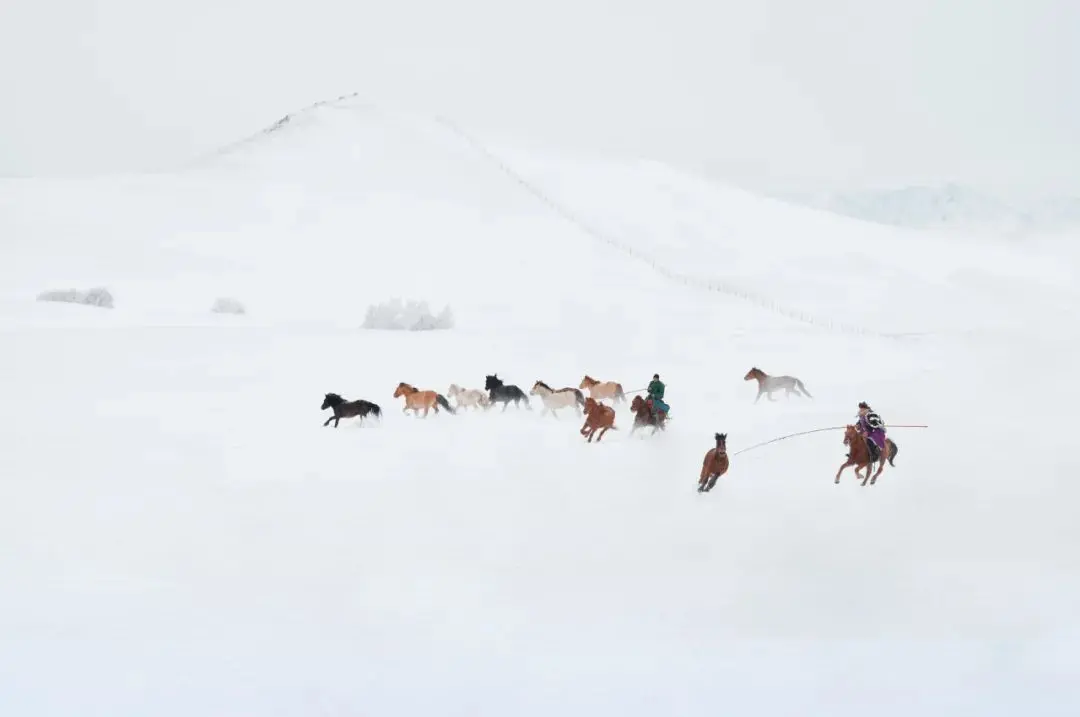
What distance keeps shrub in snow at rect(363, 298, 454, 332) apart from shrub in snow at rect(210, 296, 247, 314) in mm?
4495

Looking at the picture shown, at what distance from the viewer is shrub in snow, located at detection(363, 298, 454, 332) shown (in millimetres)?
27875

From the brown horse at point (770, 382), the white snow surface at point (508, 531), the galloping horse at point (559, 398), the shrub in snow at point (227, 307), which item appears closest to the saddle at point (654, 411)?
the white snow surface at point (508, 531)

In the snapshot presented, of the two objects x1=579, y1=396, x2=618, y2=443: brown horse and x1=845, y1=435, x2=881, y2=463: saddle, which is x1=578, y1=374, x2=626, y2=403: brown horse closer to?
x1=579, y1=396, x2=618, y2=443: brown horse

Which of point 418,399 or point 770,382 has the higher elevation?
point 770,382

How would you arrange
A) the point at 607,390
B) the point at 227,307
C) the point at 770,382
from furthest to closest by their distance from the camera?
the point at 227,307 < the point at 770,382 < the point at 607,390

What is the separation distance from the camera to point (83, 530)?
8328mm

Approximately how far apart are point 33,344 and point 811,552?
18550 mm

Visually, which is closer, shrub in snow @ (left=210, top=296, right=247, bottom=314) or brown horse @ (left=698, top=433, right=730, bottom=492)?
brown horse @ (left=698, top=433, right=730, bottom=492)

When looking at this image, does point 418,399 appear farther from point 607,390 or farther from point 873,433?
point 873,433

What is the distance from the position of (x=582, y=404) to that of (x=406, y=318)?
14002mm

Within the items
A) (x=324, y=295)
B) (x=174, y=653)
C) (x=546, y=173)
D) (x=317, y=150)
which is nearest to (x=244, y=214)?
(x=324, y=295)

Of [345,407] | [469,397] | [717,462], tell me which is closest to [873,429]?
[717,462]

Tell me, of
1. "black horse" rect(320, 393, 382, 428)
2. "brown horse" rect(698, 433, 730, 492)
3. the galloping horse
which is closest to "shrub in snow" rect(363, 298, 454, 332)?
the galloping horse

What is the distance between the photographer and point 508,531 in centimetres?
866
